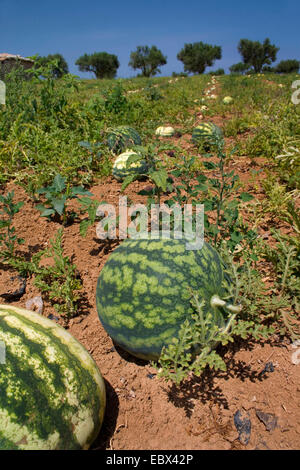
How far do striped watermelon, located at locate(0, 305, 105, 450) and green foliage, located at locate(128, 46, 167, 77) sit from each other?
4925cm

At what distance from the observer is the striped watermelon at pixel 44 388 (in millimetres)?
1273

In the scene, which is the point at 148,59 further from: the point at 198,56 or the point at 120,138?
the point at 120,138

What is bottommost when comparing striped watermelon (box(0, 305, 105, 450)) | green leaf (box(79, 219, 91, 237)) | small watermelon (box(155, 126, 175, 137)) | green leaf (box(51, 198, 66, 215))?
striped watermelon (box(0, 305, 105, 450))

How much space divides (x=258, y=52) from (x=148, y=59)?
1574 centimetres

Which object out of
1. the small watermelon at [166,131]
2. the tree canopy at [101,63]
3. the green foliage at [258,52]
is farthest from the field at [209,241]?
the green foliage at [258,52]

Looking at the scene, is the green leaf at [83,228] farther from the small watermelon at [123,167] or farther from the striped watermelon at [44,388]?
the small watermelon at [123,167]

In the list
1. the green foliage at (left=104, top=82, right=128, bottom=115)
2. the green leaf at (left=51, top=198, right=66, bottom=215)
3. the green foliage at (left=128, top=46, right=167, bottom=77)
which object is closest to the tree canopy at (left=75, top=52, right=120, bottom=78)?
the green foliage at (left=128, top=46, right=167, bottom=77)

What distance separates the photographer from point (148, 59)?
151 ft

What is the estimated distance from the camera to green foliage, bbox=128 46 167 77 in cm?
4547

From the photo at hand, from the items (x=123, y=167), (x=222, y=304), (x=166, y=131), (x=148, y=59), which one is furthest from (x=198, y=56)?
(x=222, y=304)

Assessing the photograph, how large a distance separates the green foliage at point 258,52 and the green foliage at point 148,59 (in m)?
11.6

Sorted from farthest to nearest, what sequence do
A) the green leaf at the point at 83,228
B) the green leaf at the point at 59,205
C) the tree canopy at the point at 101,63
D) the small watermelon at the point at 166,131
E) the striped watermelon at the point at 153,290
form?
1. the tree canopy at the point at 101,63
2. the small watermelon at the point at 166,131
3. the green leaf at the point at 59,205
4. the green leaf at the point at 83,228
5. the striped watermelon at the point at 153,290

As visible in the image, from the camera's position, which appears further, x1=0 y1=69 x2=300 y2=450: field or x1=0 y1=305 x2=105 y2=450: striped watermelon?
x1=0 y1=69 x2=300 y2=450: field

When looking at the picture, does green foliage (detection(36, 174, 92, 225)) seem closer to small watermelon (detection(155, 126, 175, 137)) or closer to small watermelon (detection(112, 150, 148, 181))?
small watermelon (detection(112, 150, 148, 181))
